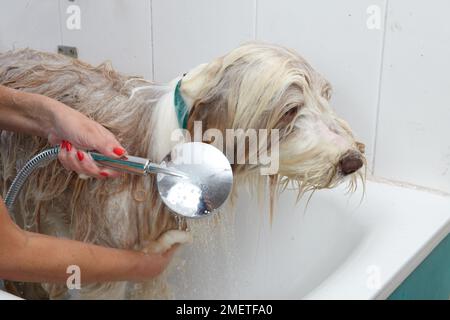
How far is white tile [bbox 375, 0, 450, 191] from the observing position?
1251mm

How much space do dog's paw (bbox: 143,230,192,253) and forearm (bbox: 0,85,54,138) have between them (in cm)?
Answer: 33

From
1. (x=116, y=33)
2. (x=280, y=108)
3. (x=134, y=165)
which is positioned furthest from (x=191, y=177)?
(x=116, y=33)

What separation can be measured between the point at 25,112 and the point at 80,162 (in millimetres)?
229

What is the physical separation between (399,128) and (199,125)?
1.76 ft

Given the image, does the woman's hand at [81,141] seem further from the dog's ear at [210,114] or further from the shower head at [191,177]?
the dog's ear at [210,114]

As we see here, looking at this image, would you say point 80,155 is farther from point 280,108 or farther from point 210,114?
point 280,108

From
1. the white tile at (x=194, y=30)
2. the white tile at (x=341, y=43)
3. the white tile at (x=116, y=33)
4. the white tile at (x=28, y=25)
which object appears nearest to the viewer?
the white tile at (x=341, y=43)

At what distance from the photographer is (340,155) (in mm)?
1058

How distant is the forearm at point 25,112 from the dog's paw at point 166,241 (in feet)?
1.09

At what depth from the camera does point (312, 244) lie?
4.62 ft

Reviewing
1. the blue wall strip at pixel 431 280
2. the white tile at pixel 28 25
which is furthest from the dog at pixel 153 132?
the white tile at pixel 28 25

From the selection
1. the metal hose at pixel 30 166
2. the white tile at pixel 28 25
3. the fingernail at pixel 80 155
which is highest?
the white tile at pixel 28 25

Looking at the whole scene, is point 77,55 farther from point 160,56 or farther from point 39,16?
point 160,56

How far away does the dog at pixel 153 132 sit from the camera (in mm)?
1074
